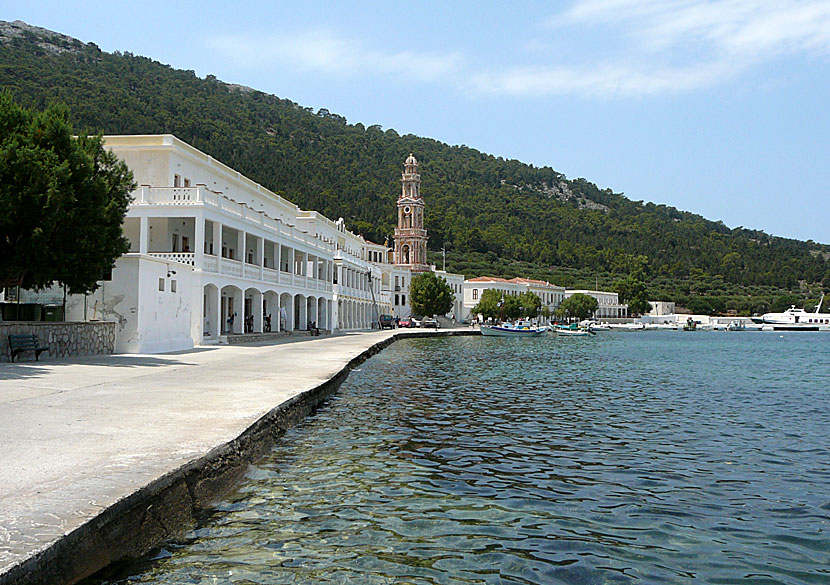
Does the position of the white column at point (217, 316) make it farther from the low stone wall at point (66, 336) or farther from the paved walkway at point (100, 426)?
the paved walkway at point (100, 426)

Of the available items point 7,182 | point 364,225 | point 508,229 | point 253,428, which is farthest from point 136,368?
point 508,229

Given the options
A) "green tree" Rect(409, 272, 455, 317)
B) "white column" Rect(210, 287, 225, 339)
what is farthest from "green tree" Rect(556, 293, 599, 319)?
"white column" Rect(210, 287, 225, 339)

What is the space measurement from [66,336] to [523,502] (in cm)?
1713

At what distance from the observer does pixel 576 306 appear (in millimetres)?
153125

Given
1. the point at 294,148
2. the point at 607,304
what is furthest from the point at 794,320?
the point at 294,148

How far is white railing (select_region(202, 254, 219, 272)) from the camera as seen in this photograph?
105ft

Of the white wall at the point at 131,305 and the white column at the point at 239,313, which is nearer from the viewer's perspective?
the white wall at the point at 131,305

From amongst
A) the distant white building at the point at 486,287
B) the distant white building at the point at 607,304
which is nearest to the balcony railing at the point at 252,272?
the distant white building at the point at 486,287

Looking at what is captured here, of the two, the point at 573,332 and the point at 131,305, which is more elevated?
the point at 131,305

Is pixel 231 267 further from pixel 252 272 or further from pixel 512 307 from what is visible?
pixel 512 307

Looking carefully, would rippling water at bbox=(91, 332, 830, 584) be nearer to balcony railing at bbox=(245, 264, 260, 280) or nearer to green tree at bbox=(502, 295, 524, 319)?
balcony railing at bbox=(245, 264, 260, 280)

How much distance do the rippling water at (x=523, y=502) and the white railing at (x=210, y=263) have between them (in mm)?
17011

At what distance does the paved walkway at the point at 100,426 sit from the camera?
588cm

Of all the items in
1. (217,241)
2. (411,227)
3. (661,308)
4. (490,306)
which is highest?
(411,227)
